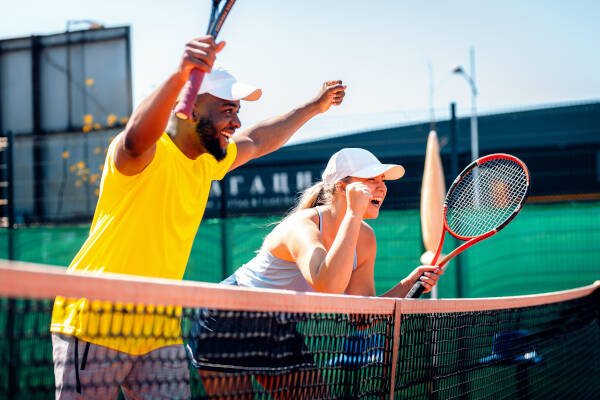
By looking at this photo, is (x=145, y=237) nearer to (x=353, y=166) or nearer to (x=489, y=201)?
(x=353, y=166)

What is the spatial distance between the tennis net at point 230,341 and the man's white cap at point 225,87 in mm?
911

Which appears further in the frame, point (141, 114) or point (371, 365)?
point (371, 365)

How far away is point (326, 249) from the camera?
312 centimetres

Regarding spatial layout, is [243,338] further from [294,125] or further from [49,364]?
[294,125]

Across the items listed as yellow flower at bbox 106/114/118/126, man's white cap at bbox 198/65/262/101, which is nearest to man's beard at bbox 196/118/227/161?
man's white cap at bbox 198/65/262/101

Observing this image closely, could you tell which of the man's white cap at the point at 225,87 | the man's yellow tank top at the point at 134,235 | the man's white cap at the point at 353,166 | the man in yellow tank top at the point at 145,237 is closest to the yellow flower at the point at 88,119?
the man's white cap at the point at 353,166

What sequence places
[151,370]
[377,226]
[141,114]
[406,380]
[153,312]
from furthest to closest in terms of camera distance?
[377,226]
[406,380]
[151,370]
[141,114]
[153,312]

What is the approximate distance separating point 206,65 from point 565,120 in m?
22.3

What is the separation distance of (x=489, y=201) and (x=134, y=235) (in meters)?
2.91

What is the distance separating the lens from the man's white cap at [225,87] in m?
2.82

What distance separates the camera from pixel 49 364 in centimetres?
212

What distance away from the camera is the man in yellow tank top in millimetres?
2197

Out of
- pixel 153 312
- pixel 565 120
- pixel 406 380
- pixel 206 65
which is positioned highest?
pixel 565 120

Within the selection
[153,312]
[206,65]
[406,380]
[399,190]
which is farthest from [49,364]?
[399,190]
